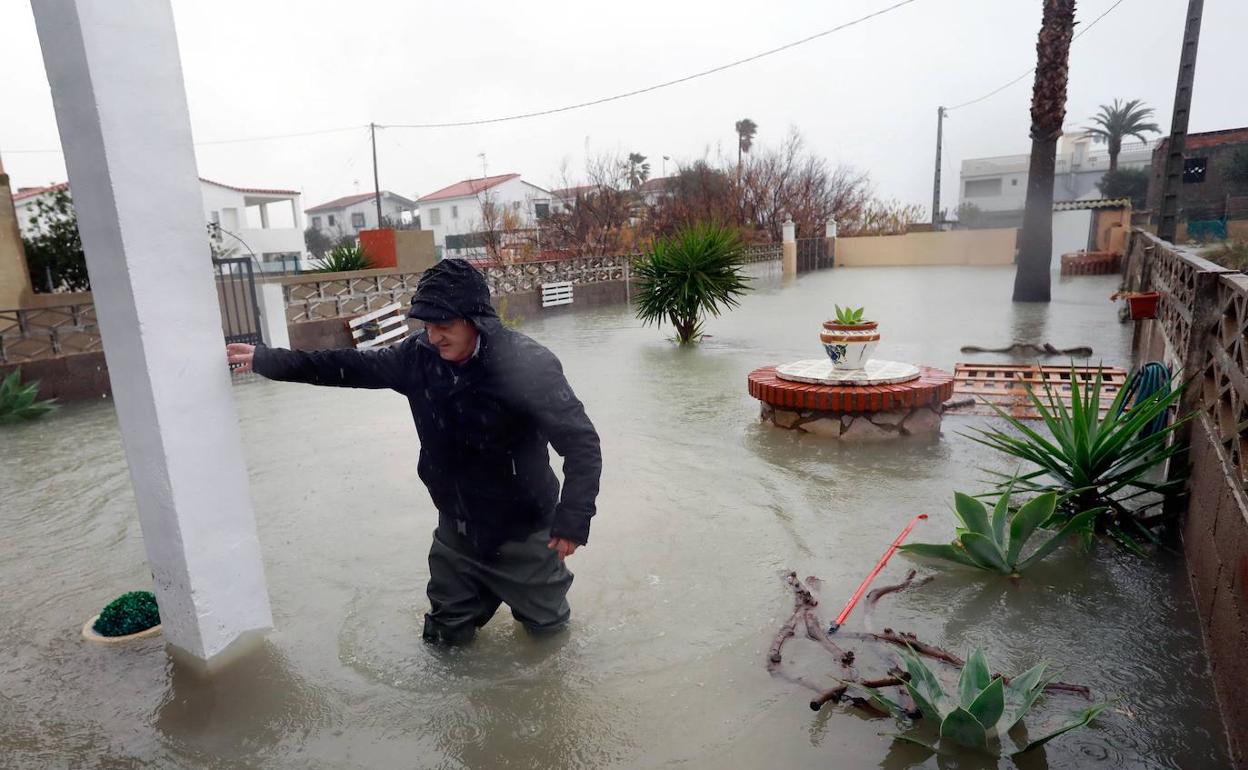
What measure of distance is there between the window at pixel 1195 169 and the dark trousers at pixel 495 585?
34.2 metres

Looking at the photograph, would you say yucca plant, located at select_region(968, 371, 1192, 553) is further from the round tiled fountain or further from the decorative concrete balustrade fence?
the round tiled fountain

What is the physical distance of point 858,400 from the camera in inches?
207

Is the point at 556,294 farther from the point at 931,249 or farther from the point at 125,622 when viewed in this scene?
the point at 931,249

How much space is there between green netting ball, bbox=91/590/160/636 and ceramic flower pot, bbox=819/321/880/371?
14.1 feet

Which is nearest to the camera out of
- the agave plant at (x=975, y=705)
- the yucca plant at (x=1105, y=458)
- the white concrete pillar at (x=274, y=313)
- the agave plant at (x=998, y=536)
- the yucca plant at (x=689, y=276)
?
the agave plant at (x=975, y=705)

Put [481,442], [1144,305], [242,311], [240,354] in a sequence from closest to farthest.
Answer: [481,442] → [240,354] → [1144,305] → [242,311]

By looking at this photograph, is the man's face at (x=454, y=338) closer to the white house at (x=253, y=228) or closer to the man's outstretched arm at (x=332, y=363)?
the man's outstretched arm at (x=332, y=363)

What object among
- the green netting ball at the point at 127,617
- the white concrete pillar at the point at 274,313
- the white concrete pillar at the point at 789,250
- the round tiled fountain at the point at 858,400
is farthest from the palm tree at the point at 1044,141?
the green netting ball at the point at 127,617

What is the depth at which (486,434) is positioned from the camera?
243 centimetres

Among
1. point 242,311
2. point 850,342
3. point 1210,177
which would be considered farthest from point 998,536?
point 1210,177

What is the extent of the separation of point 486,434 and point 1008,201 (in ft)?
191

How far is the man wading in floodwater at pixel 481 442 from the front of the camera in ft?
7.74

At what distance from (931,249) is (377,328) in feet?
75.4

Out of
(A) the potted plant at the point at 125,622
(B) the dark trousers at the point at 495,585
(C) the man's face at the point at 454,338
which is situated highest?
(C) the man's face at the point at 454,338
